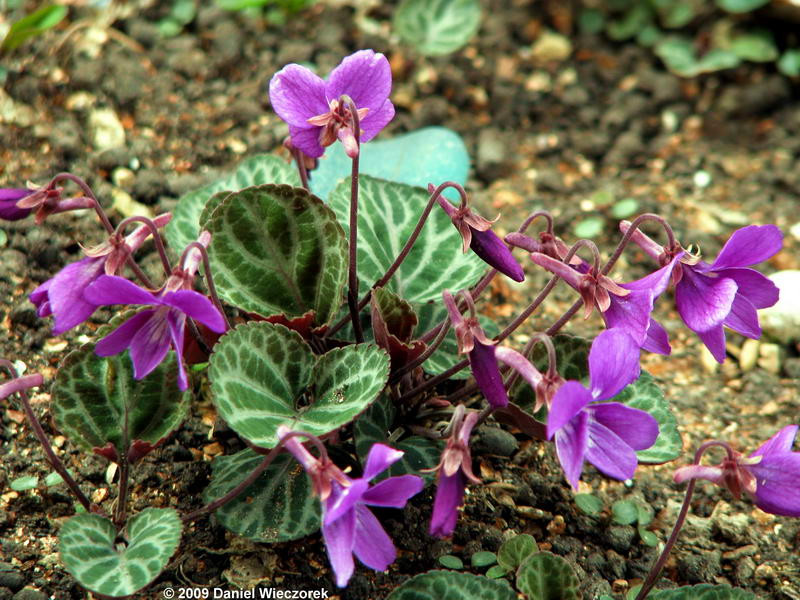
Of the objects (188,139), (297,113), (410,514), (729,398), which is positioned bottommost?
(729,398)

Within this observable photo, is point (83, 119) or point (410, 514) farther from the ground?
point (83, 119)

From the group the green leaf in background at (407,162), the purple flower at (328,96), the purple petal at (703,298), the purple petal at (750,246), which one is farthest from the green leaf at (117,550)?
the green leaf in background at (407,162)

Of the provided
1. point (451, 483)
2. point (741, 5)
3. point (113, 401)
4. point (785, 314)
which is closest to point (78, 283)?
point (113, 401)

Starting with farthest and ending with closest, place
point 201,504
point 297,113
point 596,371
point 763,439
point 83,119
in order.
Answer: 1. point 83,119
2. point 763,439
3. point 201,504
4. point 297,113
5. point 596,371

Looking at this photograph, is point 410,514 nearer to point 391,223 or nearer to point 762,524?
point 391,223

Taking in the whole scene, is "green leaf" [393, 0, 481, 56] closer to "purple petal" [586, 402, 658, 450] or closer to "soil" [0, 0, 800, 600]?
"soil" [0, 0, 800, 600]

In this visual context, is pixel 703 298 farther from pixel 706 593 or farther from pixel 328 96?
pixel 328 96

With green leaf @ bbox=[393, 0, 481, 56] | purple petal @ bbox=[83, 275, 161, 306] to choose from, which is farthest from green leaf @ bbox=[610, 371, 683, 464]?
green leaf @ bbox=[393, 0, 481, 56]

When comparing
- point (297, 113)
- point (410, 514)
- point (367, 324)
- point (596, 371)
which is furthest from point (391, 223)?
point (596, 371)
